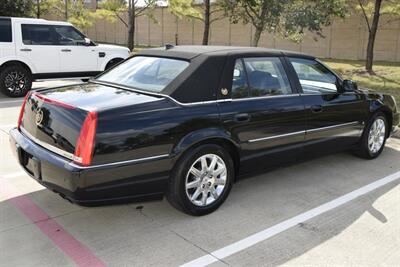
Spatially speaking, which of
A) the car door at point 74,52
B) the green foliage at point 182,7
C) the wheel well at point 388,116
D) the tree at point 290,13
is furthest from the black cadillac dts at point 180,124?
the green foliage at point 182,7

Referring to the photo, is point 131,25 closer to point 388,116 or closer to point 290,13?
point 290,13

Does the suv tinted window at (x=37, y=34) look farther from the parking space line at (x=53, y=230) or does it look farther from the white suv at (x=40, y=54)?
the parking space line at (x=53, y=230)

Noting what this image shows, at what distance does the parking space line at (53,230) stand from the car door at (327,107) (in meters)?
2.78

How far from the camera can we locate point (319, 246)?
366 cm

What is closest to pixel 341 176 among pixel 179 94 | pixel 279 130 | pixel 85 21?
pixel 279 130

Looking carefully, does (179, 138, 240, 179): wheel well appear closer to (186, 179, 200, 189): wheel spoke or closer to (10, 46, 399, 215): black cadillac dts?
(10, 46, 399, 215): black cadillac dts

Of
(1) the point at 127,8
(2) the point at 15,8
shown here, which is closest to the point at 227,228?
(2) the point at 15,8

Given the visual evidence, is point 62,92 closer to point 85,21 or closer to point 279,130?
point 279,130

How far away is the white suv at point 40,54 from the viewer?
1034cm

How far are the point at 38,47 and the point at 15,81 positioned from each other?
39.7 inches

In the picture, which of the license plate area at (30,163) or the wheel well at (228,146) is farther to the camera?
the wheel well at (228,146)

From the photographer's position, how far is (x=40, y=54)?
10.8 meters

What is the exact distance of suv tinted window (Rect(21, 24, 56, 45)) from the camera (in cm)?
1052

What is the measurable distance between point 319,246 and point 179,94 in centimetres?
179
